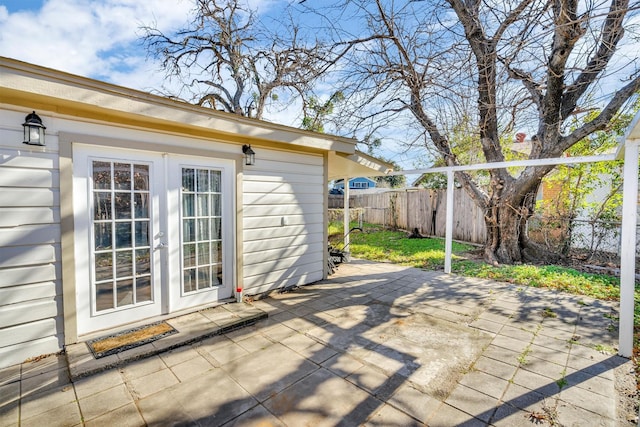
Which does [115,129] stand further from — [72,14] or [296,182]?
[72,14]

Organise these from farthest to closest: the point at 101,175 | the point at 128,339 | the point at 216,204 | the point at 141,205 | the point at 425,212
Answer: the point at 425,212 < the point at 216,204 < the point at 141,205 < the point at 101,175 < the point at 128,339

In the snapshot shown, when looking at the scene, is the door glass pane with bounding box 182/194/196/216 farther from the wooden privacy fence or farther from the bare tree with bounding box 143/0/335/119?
the wooden privacy fence

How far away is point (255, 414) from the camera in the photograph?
200 centimetres

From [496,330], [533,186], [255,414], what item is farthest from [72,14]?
[533,186]

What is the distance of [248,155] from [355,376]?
9.84 feet

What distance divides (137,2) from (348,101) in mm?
5562

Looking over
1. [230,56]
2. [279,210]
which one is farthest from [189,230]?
[230,56]

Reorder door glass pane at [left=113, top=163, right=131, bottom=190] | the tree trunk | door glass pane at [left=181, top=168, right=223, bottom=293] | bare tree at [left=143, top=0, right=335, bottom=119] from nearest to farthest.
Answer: door glass pane at [left=113, top=163, right=131, bottom=190] < door glass pane at [left=181, top=168, right=223, bottom=293] < the tree trunk < bare tree at [left=143, top=0, right=335, bottom=119]

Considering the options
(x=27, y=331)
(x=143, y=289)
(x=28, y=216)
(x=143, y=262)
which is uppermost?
(x=28, y=216)

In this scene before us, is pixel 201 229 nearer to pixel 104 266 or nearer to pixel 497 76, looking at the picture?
pixel 104 266

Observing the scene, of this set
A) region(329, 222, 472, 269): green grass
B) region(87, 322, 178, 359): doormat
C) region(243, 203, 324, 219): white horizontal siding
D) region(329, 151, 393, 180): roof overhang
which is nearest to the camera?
region(87, 322, 178, 359): doormat

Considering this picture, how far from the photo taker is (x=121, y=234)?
3172 millimetres

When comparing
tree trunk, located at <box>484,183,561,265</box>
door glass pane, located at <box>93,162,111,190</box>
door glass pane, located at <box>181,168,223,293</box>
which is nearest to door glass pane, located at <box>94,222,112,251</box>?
door glass pane, located at <box>93,162,111,190</box>

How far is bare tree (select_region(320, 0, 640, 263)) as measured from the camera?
3.54 metres
